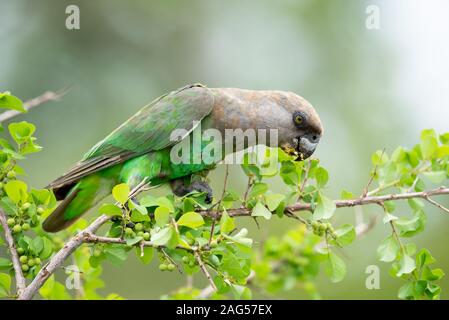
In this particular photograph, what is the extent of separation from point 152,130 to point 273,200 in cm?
171

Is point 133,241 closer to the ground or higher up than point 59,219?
higher up

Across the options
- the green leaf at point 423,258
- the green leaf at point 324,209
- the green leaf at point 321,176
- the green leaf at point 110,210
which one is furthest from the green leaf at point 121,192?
the green leaf at point 423,258

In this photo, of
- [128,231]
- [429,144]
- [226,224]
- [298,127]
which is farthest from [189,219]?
[298,127]

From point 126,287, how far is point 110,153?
5.58m

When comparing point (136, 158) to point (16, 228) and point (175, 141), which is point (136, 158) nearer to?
point (175, 141)

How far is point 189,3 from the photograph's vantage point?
46.8 feet

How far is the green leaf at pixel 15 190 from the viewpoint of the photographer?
3.43 metres

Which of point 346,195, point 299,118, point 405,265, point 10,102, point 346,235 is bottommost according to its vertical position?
point 405,265

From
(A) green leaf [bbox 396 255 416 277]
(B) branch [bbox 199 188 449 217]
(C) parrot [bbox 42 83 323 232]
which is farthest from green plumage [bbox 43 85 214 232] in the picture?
(A) green leaf [bbox 396 255 416 277]

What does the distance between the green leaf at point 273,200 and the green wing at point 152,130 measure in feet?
4.77

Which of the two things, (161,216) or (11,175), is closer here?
(161,216)

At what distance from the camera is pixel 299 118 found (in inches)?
199
